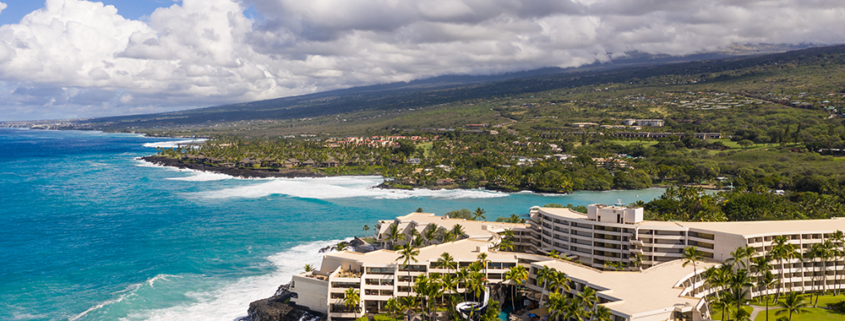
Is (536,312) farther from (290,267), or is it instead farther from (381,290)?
(290,267)

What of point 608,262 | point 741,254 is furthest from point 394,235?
point 741,254

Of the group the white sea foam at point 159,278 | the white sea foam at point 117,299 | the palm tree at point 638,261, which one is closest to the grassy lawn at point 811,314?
the palm tree at point 638,261

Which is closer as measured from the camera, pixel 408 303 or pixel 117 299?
pixel 408 303

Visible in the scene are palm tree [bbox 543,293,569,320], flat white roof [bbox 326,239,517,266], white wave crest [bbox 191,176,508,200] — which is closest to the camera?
palm tree [bbox 543,293,569,320]

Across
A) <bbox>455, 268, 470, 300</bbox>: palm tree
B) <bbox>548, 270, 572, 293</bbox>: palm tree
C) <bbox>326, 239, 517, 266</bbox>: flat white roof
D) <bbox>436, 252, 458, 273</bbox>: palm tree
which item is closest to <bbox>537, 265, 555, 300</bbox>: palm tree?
A: <bbox>548, 270, 572, 293</bbox>: palm tree

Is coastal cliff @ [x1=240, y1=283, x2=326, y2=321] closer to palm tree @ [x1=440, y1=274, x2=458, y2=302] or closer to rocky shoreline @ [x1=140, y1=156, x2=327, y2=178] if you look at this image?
palm tree @ [x1=440, y1=274, x2=458, y2=302]

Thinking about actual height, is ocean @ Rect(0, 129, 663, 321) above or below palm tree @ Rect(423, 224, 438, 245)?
below

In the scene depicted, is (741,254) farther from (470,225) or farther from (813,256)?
(470,225)
